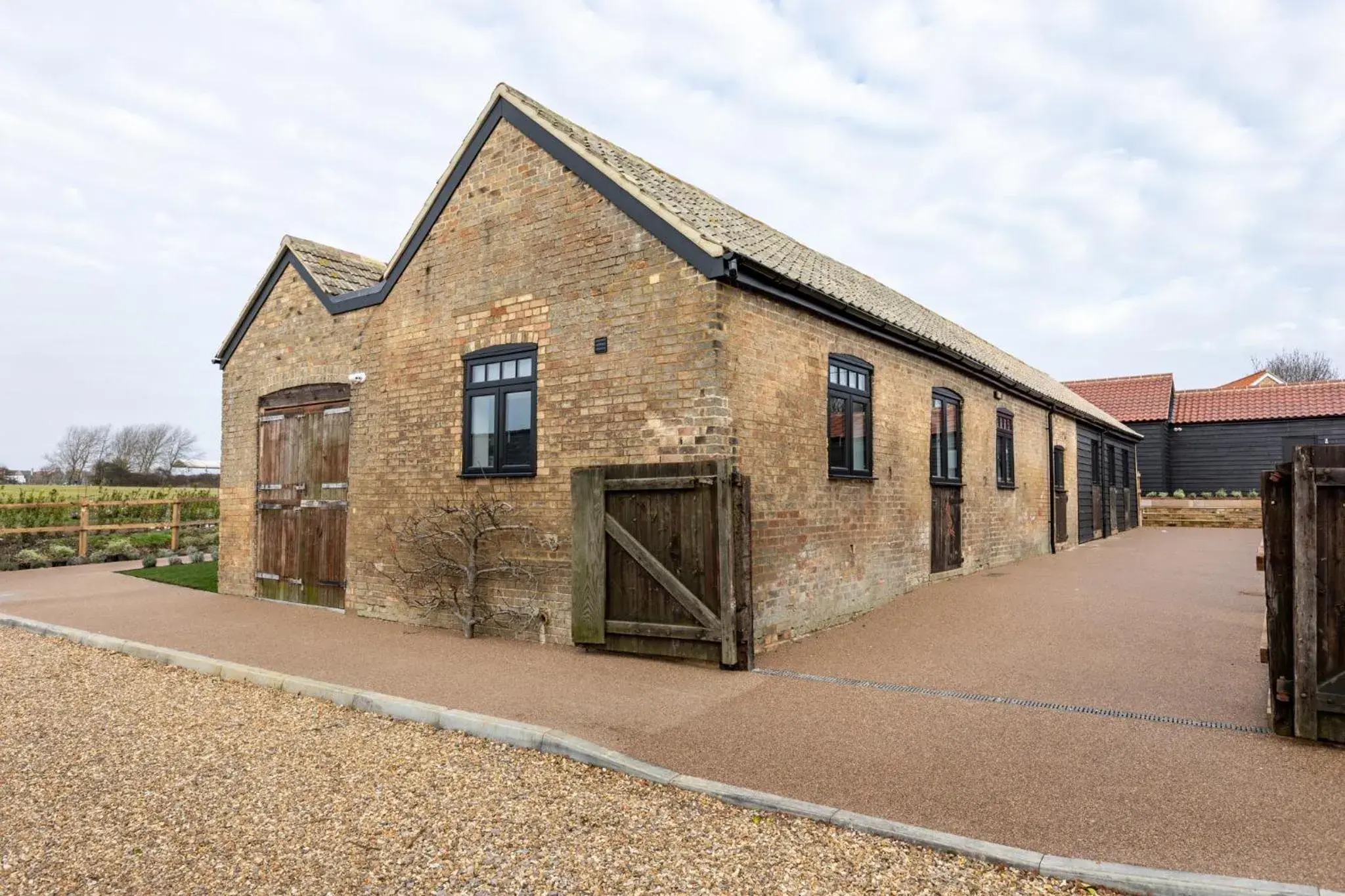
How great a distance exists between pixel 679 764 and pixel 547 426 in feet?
14.5

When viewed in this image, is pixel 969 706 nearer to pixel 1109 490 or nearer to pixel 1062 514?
pixel 1062 514

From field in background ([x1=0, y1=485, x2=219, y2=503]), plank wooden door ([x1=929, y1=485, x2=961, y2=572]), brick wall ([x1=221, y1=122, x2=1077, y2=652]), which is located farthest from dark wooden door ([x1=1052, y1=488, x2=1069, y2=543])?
field in background ([x1=0, y1=485, x2=219, y2=503])

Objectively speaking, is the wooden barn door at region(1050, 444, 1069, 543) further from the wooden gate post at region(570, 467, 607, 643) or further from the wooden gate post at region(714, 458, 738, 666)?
the wooden gate post at region(570, 467, 607, 643)

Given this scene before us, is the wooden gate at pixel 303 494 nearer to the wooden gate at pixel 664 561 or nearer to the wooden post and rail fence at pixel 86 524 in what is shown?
the wooden gate at pixel 664 561

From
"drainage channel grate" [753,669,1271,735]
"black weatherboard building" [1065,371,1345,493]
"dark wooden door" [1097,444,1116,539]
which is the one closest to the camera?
"drainage channel grate" [753,669,1271,735]

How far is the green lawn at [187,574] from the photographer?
13375mm

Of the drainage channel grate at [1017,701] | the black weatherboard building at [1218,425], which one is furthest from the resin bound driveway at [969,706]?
the black weatherboard building at [1218,425]

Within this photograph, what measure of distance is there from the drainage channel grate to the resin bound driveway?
28 mm

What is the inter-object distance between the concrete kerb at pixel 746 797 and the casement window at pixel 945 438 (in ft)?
26.5

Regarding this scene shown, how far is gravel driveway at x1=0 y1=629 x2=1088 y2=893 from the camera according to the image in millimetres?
3373

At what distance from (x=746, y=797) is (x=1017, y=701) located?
2813mm

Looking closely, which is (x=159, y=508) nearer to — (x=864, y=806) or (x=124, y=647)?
(x=124, y=647)

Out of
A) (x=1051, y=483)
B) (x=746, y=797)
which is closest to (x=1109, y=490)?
(x=1051, y=483)

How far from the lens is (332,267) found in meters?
11.6
